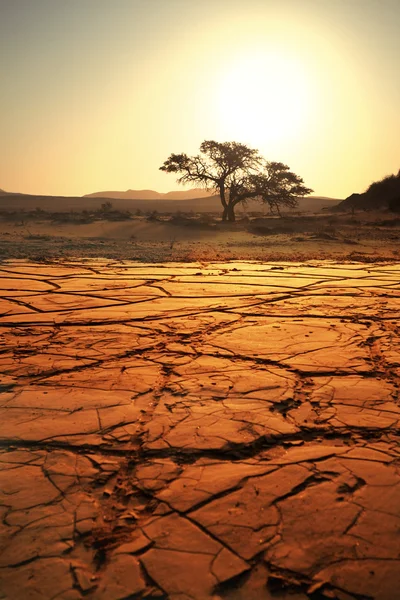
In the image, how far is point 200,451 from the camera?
215cm

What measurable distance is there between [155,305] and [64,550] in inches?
140

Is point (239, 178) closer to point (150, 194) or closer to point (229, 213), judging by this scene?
point (229, 213)

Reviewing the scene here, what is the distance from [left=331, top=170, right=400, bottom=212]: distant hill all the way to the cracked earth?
24.3 metres

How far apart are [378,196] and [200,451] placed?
92.6 feet

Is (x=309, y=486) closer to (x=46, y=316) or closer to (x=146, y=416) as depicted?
(x=146, y=416)

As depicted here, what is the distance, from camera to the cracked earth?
149 cm

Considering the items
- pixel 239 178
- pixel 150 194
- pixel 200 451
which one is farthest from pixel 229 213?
pixel 150 194

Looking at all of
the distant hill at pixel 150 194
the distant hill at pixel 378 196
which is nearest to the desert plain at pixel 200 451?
the distant hill at pixel 378 196

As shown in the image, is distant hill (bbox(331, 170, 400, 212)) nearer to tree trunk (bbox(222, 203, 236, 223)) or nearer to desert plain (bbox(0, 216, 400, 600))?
tree trunk (bbox(222, 203, 236, 223))

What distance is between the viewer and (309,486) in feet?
6.23

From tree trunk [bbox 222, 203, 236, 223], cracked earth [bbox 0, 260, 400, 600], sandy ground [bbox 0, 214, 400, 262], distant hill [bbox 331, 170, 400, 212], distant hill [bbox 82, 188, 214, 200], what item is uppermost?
distant hill [bbox 82, 188, 214, 200]

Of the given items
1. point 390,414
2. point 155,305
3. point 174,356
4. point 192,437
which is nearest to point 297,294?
point 155,305

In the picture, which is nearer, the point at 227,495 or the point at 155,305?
the point at 227,495

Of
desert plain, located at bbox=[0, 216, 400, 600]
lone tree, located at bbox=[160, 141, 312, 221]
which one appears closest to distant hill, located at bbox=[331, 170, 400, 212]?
lone tree, located at bbox=[160, 141, 312, 221]
